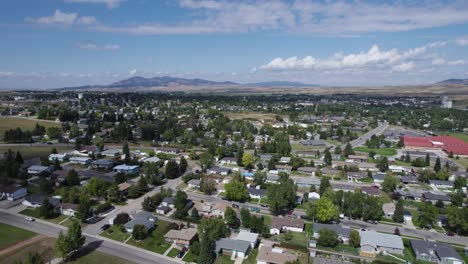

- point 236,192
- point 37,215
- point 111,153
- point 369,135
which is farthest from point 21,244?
point 369,135

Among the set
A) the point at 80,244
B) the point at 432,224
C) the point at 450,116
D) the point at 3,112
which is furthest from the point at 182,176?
the point at 450,116

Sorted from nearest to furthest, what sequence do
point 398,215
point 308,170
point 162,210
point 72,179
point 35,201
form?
point 398,215 → point 162,210 → point 35,201 → point 72,179 → point 308,170

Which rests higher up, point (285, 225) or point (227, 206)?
point (227, 206)

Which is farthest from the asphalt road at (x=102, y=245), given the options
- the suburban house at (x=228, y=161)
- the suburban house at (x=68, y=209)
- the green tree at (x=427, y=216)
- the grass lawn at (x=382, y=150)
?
the grass lawn at (x=382, y=150)

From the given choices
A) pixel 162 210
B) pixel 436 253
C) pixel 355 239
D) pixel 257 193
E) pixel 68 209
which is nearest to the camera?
pixel 436 253

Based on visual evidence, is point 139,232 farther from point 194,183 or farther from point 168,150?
point 168,150

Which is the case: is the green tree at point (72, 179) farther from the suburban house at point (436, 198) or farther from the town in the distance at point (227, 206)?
the suburban house at point (436, 198)
